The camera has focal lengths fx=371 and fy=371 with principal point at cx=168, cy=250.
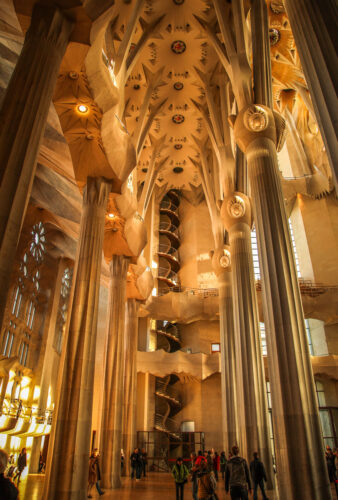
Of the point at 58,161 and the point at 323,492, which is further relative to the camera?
the point at 58,161

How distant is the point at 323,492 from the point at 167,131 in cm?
1846

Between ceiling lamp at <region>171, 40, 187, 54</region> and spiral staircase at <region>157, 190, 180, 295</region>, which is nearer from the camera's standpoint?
ceiling lamp at <region>171, 40, 187, 54</region>

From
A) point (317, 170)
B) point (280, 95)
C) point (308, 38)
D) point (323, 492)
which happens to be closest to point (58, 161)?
point (308, 38)

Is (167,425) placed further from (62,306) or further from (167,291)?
(62,306)

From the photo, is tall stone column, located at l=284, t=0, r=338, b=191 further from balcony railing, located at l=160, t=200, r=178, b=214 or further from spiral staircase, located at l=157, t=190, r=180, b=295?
balcony railing, located at l=160, t=200, r=178, b=214

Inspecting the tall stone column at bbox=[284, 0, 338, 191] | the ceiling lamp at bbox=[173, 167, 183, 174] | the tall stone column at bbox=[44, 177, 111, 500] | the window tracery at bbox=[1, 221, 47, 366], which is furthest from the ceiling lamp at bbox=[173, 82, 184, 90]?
the tall stone column at bbox=[284, 0, 338, 191]

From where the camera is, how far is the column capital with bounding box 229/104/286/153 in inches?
421

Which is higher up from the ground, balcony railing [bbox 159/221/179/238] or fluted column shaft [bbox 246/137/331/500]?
balcony railing [bbox 159/221/179/238]

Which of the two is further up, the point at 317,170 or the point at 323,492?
the point at 317,170

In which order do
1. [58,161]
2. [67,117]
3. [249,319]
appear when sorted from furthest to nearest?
1. [58,161]
2. [249,319]
3. [67,117]

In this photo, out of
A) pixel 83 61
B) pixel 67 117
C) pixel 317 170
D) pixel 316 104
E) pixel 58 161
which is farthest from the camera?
pixel 317 170

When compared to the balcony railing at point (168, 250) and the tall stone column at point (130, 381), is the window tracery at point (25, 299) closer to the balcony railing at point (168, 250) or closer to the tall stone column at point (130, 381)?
the tall stone column at point (130, 381)

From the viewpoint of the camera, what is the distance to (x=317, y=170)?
24234 millimetres

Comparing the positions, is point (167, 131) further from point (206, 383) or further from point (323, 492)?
point (323, 492)
